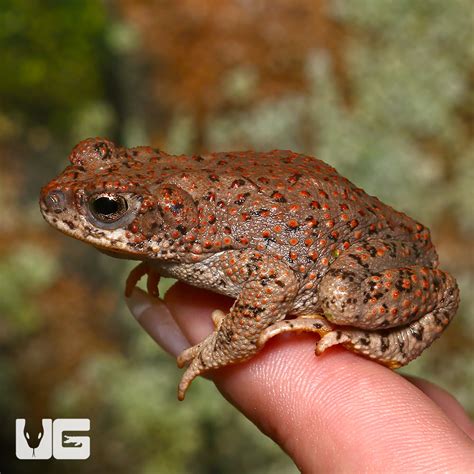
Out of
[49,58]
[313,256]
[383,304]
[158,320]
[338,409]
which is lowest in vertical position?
[338,409]

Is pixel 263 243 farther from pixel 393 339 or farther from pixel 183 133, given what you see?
pixel 183 133

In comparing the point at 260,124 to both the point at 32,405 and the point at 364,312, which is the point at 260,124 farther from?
the point at 364,312

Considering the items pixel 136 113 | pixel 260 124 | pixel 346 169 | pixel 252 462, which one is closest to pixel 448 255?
pixel 346 169

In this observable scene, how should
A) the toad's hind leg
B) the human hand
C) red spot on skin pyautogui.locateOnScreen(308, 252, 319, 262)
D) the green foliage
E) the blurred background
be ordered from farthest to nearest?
the green foliage
the blurred background
red spot on skin pyautogui.locateOnScreen(308, 252, 319, 262)
the toad's hind leg
the human hand

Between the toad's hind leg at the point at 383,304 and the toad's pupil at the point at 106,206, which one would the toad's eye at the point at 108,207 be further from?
the toad's hind leg at the point at 383,304

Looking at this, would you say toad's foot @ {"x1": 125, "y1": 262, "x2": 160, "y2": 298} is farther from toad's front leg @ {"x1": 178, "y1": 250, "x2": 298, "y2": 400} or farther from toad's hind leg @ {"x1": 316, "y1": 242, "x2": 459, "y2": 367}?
toad's hind leg @ {"x1": 316, "y1": 242, "x2": 459, "y2": 367}

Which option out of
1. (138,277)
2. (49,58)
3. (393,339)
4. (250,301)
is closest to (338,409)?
(393,339)

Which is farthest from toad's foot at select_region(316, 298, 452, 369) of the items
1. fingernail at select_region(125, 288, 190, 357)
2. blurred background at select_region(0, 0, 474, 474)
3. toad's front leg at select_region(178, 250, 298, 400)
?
blurred background at select_region(0, 0, 474, 474)
